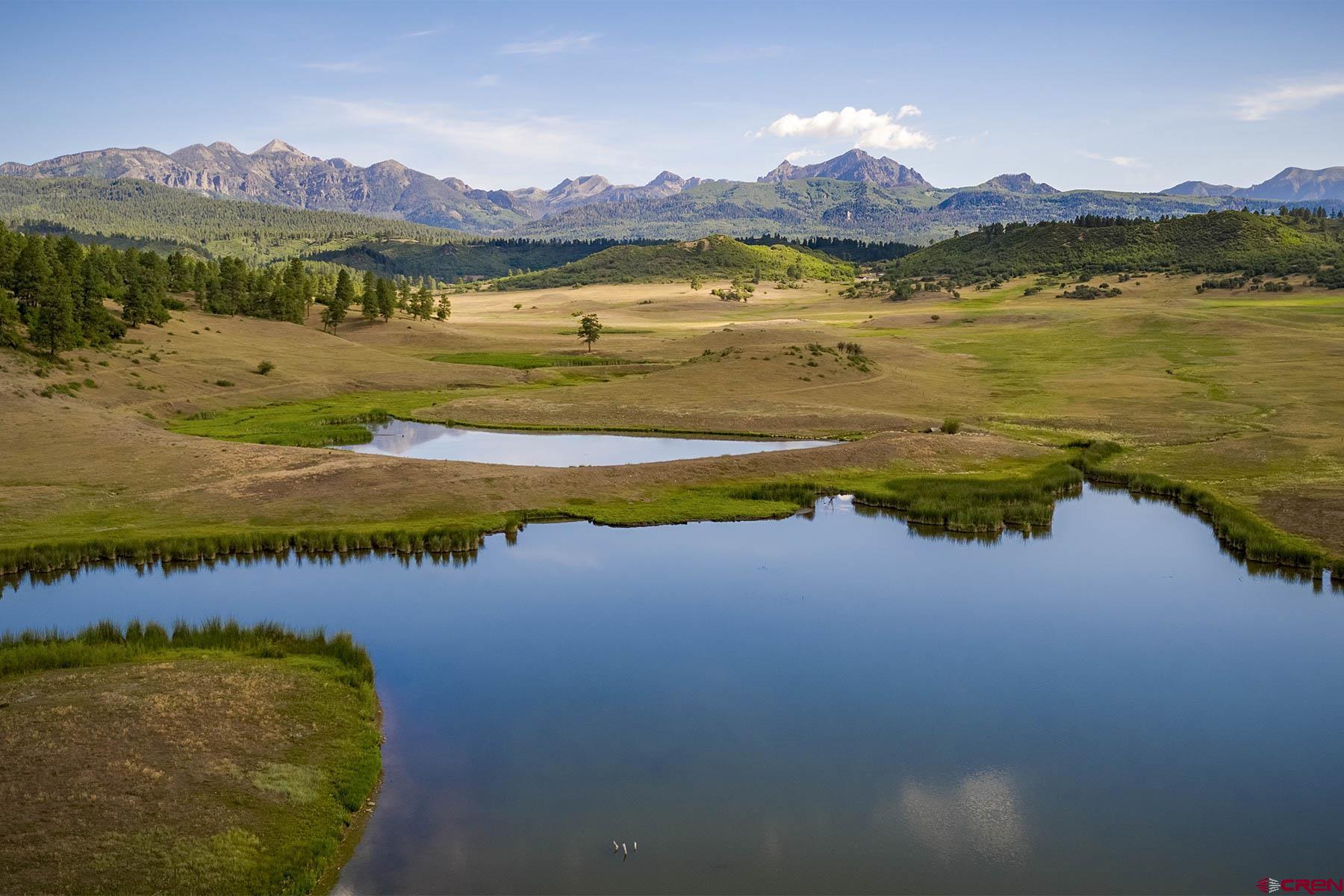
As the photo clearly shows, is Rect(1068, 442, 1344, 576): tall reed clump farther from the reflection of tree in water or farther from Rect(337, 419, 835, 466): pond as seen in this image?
the reflection of tree in water

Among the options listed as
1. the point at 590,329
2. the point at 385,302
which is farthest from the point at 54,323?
the point at 385,302

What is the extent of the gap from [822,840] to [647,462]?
1621 inches

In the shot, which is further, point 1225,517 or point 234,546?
point 1225,517

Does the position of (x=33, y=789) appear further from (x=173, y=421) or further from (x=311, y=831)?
(x=173, y=421)

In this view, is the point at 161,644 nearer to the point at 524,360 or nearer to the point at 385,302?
the point at 524,360

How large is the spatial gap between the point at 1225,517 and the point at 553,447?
141 ft

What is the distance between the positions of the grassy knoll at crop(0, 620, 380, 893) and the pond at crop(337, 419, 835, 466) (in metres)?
35.2

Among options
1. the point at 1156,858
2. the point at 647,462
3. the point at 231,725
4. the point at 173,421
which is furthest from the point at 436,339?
the point at 1156,858

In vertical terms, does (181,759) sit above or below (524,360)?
below

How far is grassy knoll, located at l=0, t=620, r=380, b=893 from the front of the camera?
20969 mm

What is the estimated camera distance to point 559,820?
23.8 m

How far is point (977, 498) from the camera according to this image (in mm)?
54375

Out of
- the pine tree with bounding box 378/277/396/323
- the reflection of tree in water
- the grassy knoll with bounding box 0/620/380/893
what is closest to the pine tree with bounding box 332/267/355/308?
the pine tree with bounding box 378/277/396/323

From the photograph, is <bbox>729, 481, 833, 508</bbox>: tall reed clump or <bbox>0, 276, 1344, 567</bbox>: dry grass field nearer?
<bbox>0, 276, 1344, 567</bbox>: dry grass field
